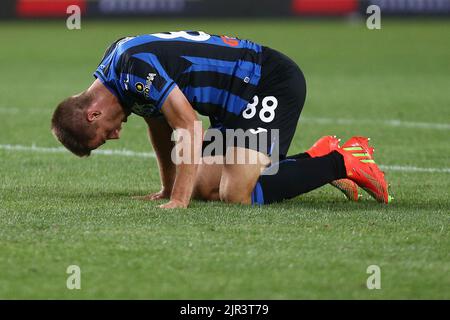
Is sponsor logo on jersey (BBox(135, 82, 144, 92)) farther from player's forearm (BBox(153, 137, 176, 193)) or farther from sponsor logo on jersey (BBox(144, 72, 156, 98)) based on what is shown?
player's forearm (BBox(153, 137, 176, 193))

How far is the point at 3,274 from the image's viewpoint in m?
4.10

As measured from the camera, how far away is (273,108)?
582cm

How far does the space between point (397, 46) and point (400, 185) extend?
1245 cm

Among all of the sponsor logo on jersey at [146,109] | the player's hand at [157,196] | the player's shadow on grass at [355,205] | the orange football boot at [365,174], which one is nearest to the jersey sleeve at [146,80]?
the sponsor logo on jersey at [146,109]

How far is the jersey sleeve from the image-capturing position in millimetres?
5242

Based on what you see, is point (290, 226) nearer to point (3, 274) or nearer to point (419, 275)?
point (419, 275)

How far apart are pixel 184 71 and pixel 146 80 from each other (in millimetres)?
313

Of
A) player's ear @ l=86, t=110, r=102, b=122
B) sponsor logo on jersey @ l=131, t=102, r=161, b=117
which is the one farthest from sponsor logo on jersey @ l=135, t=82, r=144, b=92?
player's ear @ l=86, t=110, r=102, b=122

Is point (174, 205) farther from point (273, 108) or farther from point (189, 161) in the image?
point (273, 108)

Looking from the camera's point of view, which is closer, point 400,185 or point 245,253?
point 245,253

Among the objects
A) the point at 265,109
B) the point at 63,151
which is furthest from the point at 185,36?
the point at 63,151

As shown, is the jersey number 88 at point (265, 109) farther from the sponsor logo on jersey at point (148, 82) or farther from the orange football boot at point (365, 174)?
the sponsor logo on jersey at point (148, 82)

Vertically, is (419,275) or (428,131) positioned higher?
(419,275)

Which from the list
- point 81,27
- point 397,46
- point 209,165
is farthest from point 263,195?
point 81,27
